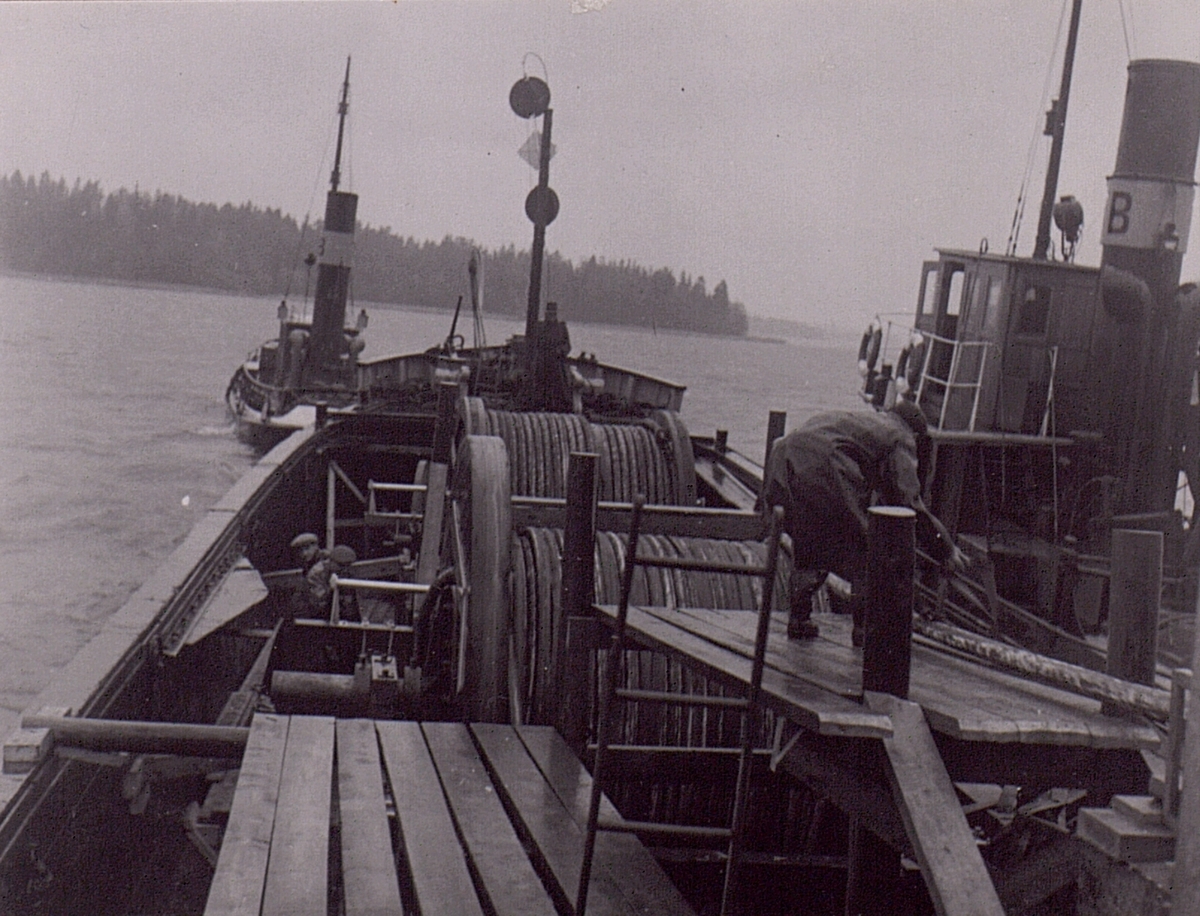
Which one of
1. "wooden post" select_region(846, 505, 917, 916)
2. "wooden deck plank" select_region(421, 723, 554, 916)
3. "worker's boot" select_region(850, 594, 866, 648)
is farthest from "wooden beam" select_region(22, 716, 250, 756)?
"wooden post" select_region(846, 505, 917, 916)

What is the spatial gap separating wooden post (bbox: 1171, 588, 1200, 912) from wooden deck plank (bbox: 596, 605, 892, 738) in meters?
1.11

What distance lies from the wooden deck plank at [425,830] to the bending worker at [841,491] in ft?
5.38

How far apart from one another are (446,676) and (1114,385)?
1326 centimetres

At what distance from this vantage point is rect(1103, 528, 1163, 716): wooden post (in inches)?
156

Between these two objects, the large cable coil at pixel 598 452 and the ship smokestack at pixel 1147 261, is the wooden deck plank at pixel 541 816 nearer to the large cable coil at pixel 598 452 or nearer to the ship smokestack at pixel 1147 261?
the large cable coil at pixel 598 452

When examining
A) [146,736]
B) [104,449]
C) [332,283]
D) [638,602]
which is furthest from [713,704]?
[104,449]

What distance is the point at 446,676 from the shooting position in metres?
8.53

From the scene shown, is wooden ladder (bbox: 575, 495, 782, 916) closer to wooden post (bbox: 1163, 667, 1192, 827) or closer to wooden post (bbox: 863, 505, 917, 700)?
wooden post (bbox: 863, 505, 917, 700)

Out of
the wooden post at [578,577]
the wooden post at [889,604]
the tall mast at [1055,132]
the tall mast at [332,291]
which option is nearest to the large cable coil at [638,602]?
the wooden post at [578,577]

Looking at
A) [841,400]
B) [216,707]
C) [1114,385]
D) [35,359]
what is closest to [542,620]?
[216,707]

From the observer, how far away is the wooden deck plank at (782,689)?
3912 mm

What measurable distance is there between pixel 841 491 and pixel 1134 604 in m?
1.58

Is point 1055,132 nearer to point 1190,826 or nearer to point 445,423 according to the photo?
point 445,423

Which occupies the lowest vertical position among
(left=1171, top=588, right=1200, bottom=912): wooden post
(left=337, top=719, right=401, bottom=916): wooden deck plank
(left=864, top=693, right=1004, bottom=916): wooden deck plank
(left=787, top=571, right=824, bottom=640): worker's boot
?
(left=337, top=719, right=401, bottom=916): wooden deck plank
